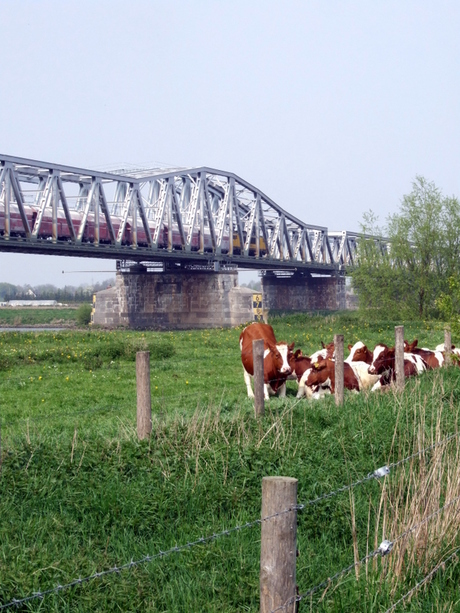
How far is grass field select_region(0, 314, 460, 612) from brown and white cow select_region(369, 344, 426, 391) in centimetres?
251

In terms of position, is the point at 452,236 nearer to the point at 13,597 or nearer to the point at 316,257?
the point at 13,597

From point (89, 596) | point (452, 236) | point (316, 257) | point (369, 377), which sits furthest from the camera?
point (316, 257)

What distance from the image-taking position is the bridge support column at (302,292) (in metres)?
99.3

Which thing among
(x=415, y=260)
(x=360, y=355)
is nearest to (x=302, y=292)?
(x=415, y=260)

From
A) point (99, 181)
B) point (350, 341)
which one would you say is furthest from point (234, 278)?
point (350, 341)

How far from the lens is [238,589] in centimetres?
516

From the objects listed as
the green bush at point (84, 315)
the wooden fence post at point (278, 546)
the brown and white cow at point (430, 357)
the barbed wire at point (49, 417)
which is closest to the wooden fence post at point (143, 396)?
the barbed wire at point (49, 417)

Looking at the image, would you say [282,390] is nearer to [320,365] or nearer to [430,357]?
[320,365]

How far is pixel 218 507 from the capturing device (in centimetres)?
693

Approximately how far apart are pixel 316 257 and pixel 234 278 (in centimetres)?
3499

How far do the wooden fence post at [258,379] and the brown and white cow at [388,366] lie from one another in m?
4.91

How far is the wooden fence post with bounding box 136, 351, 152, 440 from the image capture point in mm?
8062

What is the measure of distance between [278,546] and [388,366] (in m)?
12.0

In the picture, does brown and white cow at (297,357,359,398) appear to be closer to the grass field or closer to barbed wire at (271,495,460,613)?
the grass field
